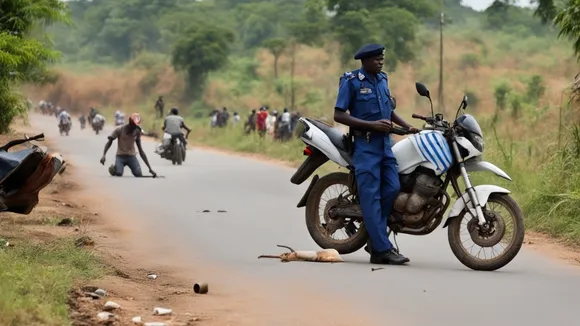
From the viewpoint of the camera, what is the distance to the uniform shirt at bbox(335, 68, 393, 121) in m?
9.22

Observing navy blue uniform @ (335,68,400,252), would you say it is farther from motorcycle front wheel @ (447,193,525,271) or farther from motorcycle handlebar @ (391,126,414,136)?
motorcycle front wheel @ (447,193,525,271)

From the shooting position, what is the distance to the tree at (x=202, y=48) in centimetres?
7000

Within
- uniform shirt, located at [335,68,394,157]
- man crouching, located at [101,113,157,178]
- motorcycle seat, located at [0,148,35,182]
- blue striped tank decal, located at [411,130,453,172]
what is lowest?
man crouching, located at [101,113,157,178]

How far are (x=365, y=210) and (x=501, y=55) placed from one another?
2665 inches

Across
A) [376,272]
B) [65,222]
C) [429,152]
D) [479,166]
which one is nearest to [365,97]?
[429,152]

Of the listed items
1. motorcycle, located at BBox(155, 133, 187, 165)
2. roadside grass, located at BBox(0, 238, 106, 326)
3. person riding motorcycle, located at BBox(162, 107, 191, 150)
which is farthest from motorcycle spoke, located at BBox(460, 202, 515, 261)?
person riding motorcycle, located at BBox(162, 107, 191, 150)

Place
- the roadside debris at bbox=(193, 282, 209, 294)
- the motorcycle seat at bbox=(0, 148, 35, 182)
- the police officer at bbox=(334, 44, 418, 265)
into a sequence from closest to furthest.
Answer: the roadside debris at bbox=(193, 282, 209, 294), the motorcycle seat at bbox=(0, 148, 35, 182), the police officer at bbox=(334, 44, 418, 265)

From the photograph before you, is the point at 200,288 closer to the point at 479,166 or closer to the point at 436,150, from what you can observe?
the point at 436,150

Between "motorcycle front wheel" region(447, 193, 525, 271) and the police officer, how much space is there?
499mm

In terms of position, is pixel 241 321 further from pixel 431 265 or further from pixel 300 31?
pixel 300 31

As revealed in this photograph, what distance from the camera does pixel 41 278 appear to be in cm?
686

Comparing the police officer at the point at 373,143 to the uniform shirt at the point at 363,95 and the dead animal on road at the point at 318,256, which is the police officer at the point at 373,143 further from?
the dead animal on road at the point at 318,256

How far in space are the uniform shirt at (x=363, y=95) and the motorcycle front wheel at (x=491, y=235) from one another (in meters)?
1.13

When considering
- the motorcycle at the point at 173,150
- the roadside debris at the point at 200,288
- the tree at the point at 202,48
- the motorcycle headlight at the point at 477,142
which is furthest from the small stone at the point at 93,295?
the tree at the point at 202,48
